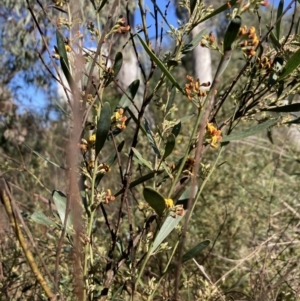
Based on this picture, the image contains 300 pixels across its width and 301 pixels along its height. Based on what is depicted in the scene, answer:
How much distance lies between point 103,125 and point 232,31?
285mm

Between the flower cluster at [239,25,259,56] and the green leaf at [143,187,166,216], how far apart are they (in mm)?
289

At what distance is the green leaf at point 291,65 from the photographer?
Result: 3.39 feet

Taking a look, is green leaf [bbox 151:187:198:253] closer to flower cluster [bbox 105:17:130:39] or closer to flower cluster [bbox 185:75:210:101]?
flower cluster [bbox 185:75:210:101]

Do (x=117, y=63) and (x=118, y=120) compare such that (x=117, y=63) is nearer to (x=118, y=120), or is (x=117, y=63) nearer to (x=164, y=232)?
(x=118, y=120)

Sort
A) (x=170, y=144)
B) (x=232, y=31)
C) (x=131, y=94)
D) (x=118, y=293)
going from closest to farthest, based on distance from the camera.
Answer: (x=232, y=31)
(x=170, y=144)
(x=118, y=293)
(x=131, y=94)

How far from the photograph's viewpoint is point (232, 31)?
0.91m

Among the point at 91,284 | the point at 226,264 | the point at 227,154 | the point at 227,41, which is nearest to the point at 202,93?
the point at 227,41

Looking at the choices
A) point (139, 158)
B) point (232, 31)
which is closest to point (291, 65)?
point (232, 31)

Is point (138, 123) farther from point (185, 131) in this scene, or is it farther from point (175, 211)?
point (185, 131)

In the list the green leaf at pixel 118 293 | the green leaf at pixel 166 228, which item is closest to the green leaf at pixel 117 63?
the green leaf at pixel 166 228

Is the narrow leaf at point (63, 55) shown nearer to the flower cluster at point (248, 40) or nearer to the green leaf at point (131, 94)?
the green leaf at point (131, 94)

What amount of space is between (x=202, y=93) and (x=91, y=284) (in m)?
0.42

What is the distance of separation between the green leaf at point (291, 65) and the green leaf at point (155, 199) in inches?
13.9

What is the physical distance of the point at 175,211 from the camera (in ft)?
3.18
